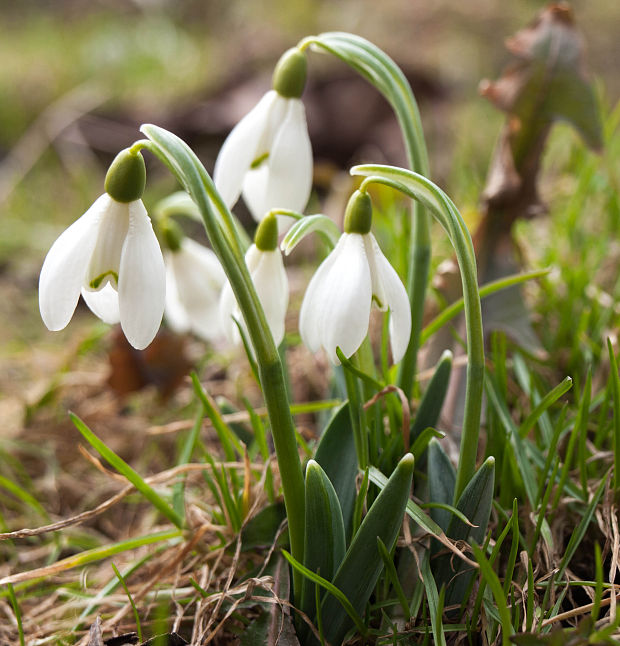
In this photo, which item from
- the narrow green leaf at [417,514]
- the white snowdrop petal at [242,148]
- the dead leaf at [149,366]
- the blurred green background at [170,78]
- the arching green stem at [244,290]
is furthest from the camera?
the blurred green background at [170,78]

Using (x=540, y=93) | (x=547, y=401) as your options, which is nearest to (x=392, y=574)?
(x=547, y=401)

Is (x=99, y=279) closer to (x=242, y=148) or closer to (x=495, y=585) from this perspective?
(x=242, y=148)

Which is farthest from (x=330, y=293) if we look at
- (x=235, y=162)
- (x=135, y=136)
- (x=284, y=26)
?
(x=284, y=26)

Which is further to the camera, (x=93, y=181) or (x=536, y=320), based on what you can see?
(x=93, y=181)

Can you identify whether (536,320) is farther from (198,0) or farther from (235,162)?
(198,0)

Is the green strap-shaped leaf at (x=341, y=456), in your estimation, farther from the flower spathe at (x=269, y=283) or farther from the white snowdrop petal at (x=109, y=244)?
the white snowdrop petal at (x=109, y=244)

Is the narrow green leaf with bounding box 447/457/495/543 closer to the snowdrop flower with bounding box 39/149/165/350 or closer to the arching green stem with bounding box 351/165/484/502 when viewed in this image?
the arching green stem with bounding box 351/165/484/502

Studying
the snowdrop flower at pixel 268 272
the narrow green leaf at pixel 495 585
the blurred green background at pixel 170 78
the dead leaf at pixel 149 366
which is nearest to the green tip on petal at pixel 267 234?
the snowdrop flower at pixel 268 272
